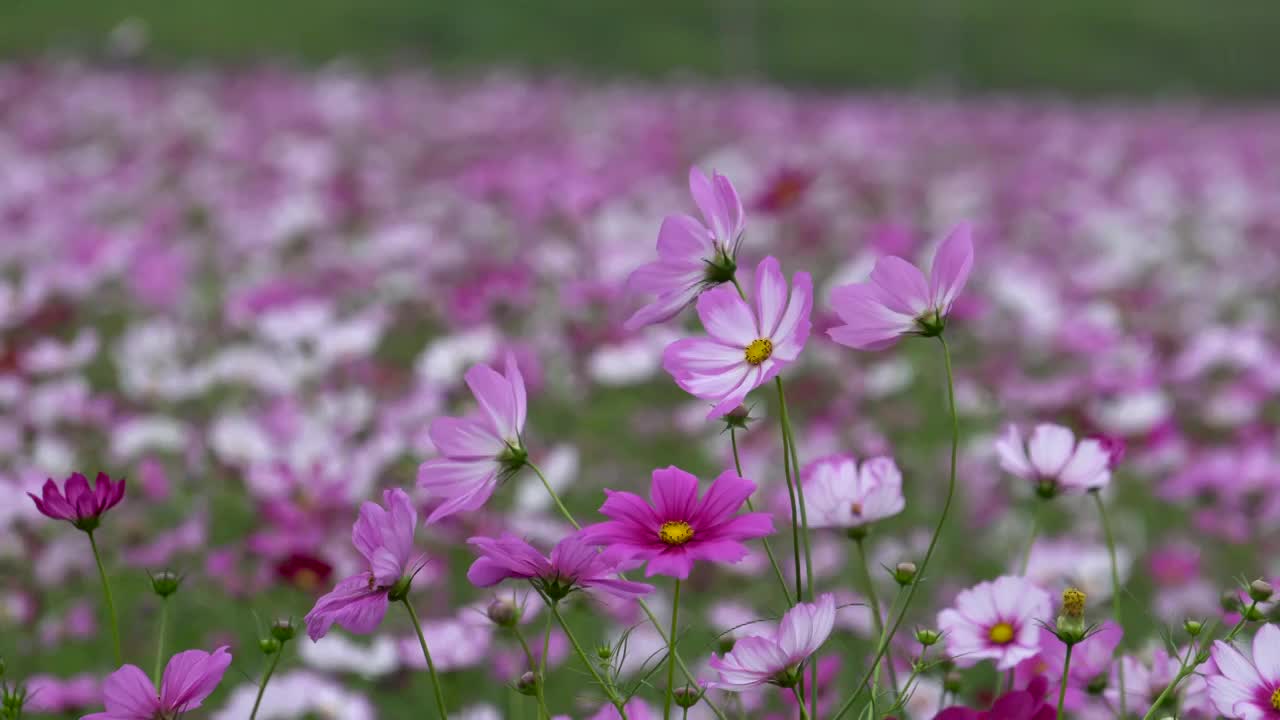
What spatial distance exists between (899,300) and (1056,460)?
1.13ft

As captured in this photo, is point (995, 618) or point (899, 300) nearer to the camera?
point (899, 300)

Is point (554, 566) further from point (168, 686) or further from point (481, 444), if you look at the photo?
point (168, 686)

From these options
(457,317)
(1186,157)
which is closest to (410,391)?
(457,317)

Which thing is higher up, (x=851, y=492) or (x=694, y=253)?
(x=694, y=253)

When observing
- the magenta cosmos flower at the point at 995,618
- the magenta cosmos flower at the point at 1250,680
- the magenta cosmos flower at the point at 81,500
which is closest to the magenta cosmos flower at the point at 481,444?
the magenta cosmos flower at the point at 81,500

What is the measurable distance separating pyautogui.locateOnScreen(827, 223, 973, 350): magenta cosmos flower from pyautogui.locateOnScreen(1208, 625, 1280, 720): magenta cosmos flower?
13.4 inches

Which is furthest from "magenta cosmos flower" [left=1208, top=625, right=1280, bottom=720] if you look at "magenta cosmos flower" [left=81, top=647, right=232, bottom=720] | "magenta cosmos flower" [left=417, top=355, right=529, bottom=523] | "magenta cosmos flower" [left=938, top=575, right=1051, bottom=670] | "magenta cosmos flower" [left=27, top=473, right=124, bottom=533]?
"magenta cosmos flower" [left=27, top=473, right=124, bottom=533]

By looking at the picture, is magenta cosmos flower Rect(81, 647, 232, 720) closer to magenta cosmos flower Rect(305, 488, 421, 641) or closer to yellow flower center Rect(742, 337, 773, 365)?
magenta cosmos flower Rect(305, 488, 421, 641)

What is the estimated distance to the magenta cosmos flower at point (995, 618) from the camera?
3.74ft

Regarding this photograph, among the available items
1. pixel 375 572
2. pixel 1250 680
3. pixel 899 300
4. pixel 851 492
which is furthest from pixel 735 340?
pixel 1250 680

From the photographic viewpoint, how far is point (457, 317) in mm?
3062

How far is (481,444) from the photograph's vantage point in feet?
3.35

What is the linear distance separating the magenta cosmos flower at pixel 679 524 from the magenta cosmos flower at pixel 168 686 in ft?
1.05

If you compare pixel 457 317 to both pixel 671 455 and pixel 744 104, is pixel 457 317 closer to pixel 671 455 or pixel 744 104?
pixel 671 455
